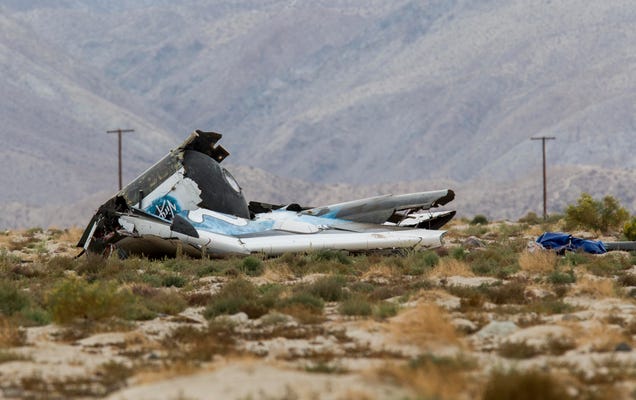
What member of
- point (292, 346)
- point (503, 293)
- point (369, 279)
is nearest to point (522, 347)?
point (292, 346)

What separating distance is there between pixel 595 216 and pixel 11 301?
27100mm

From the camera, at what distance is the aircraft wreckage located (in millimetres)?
29781

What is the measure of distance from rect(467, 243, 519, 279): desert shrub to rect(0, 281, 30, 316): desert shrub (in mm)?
9350

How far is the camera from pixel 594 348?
1536 centimetres

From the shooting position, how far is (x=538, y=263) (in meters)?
26.6

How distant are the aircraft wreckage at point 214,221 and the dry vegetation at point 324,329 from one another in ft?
3.74

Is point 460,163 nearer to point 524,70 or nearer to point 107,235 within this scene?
point 524,70

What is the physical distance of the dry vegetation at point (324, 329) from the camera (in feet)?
40.8

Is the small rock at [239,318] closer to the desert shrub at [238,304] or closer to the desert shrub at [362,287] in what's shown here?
the desert shrub at [238,304]

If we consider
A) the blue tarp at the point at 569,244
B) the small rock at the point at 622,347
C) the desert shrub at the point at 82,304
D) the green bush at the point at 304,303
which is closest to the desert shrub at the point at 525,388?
the small rock at the point at 622,347

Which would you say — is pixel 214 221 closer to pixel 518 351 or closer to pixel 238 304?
pixel 238 304

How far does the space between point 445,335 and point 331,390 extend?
4105 millimetres

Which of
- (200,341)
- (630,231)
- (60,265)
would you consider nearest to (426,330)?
(200,341)

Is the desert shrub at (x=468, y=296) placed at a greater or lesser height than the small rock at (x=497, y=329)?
greater
